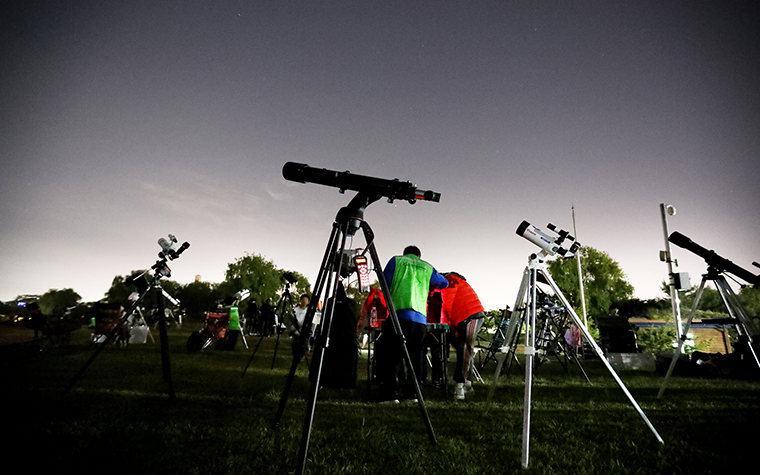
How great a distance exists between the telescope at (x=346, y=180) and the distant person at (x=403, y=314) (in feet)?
6.89

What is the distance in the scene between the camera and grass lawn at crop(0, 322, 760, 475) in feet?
8.26

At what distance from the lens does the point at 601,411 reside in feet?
14.4

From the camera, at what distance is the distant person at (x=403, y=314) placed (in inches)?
189

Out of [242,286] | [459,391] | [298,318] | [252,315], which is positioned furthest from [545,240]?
[242,286]

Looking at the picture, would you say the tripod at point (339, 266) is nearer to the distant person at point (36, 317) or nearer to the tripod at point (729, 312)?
the tripod at point (729, 312)

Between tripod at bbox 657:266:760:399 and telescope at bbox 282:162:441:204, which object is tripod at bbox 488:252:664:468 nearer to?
telescope at bbox 282:162:441:204

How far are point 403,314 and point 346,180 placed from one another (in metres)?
2.54

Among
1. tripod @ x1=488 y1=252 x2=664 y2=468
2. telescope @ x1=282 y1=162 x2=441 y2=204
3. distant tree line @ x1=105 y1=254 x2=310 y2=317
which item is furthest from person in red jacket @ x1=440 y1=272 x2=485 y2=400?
distant tree line @ x1=105 y1=254 x2=310 y2=317

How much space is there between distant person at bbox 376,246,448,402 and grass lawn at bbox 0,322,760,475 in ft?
1.45

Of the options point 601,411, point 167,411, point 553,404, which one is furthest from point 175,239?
point 601,411

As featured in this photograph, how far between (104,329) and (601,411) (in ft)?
45.6

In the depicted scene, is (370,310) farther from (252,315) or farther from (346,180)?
(252,315)

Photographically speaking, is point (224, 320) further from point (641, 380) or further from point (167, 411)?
point (641, 380)

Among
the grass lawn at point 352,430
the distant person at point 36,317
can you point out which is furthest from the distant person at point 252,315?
the grass lawn at point 352,430
